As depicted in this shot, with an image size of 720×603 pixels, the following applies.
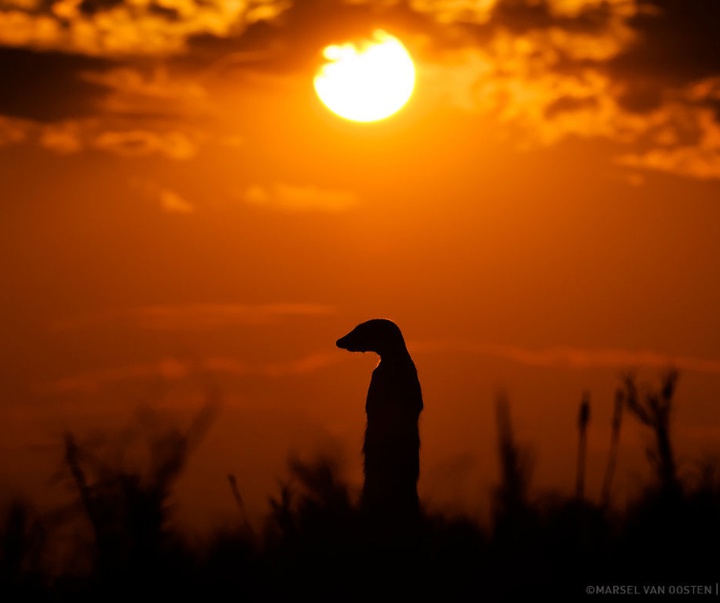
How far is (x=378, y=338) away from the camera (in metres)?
10.9

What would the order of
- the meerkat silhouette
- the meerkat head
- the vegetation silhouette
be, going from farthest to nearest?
the meerkat head, the meerkat silhouette, the vegetation silhouette

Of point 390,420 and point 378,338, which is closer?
point 390,420

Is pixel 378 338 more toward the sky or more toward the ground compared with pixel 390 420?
more toward the sky

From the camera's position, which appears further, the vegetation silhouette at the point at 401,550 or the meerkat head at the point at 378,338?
the meerkat head at the point at 378,338

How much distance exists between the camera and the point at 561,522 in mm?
6891

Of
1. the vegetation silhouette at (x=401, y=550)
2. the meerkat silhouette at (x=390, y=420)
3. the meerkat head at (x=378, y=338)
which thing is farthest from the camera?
the meerkat head at (x=378, y=338)

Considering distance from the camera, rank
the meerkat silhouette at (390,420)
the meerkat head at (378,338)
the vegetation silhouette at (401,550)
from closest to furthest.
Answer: the vegetation silhouette at (401,550) < the meerkat silhouette at (390,420) < the meerkat head at (378,338)

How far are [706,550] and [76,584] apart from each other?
3628 mm

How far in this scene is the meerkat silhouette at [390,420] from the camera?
10.2 m

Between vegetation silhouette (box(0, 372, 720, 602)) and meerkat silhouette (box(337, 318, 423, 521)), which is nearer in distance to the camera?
vegetation silhouette (box(0, 372, 720, 602))

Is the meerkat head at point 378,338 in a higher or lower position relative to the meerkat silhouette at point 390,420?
higher

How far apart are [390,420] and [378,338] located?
2.78 ft

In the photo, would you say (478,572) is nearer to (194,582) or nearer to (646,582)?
(646,582)

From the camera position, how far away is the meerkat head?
10.9 m
